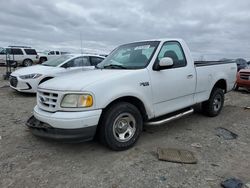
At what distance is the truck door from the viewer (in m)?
4.20

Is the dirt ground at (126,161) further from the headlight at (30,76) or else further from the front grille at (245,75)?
the front grille at (245,75)

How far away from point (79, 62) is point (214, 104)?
5.38 m

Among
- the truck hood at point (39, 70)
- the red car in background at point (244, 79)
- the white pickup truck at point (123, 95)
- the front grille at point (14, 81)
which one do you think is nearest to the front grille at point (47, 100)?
the white pickup truck at point (123, 95)

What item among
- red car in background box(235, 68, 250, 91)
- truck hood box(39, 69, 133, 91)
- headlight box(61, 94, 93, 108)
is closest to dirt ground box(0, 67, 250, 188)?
headlight box(61, 94, 93, 108)

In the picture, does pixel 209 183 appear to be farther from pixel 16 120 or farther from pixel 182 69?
pixel 16 120

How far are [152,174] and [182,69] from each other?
235cm

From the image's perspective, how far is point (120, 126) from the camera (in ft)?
12.5

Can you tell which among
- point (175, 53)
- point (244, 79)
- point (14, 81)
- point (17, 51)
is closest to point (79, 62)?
point (14, 81)

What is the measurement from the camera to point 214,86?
5785mm

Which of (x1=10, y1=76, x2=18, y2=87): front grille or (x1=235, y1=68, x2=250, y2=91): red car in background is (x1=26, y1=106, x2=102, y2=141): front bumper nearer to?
(x1=10, y1=76, x2=18, y2=87): front grille

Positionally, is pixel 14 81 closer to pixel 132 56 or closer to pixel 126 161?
pixel 132 56

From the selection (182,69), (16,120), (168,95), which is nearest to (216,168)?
(168,95)

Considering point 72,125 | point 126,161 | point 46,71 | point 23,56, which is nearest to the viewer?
point 72,125

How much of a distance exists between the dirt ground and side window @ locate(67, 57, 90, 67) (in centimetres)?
415
